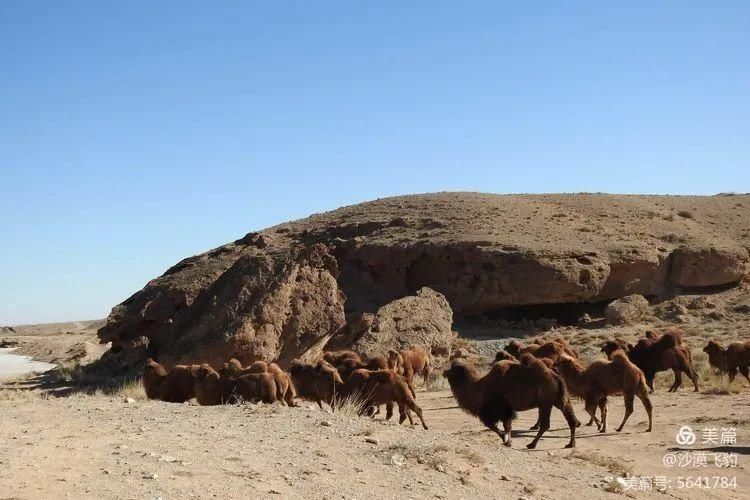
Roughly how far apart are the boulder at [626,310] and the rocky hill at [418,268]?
127 centimetres

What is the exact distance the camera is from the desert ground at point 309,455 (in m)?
7.21

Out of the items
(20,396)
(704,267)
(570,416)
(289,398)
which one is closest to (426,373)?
(289,398)

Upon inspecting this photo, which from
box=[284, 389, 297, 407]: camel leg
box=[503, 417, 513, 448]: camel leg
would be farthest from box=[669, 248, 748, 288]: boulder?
box=[503, 417, 513, 448]: camel leg

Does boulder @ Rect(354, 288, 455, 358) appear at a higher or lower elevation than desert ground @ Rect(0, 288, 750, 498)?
higher

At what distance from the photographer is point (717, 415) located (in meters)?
15.1

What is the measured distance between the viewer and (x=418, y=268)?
40.4 meters

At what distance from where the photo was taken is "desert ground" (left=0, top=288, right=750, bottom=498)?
7215 millimetres

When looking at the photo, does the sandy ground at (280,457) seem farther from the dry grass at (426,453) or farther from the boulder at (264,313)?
the boulder at (264,313)

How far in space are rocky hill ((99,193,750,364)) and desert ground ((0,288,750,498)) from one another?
6882 millimetres

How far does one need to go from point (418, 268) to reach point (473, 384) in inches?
1114

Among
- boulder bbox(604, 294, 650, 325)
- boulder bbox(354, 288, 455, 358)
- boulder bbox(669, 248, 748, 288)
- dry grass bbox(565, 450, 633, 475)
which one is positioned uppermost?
boulder bbox(669, 248, 748, 288)

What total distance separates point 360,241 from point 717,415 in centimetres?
2828

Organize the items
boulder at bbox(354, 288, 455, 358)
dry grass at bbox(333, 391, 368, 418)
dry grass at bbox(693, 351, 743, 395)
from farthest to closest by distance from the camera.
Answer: boulder at bbox(354, 288, 455, 358), dry grass at bbox(693, 351, 743, 395), dry grass at bbox(333, 391, 368, 418)

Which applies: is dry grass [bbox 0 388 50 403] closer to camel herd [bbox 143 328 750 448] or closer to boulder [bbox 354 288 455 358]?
camel herd [bbox 143 328 750 448]
